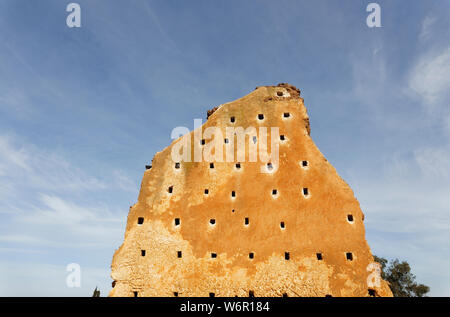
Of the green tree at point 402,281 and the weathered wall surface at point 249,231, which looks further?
the green tree at point 402,281

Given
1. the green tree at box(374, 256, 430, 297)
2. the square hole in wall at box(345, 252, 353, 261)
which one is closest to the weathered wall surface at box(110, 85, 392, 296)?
the square hole in wall at box(345, 252, 353, 261)

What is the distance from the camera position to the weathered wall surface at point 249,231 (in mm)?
15312

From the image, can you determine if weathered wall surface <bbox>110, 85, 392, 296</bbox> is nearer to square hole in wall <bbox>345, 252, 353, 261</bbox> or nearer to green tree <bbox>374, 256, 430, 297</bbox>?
square hole in wall <bbox>345, 252, 353, 261</bbox>

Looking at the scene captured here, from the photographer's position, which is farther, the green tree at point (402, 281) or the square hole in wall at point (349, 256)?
the green tree at point (402, 281)

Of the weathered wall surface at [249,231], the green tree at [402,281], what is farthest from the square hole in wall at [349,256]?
the green tree at [402,281]

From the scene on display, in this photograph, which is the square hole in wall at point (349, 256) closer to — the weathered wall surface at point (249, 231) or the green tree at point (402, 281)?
the weathered wall surface at point (249, 231)

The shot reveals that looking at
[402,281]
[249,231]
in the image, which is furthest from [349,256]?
[402,281]

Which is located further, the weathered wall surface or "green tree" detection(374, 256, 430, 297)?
"green tree" detection(374, 256, 430, 297)

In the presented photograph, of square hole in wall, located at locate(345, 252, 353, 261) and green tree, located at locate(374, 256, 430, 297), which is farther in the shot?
green tree, located at locate(374, 256, 430, 297)

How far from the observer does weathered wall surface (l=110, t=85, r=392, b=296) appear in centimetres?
1531

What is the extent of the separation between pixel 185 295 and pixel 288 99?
44.3 ft

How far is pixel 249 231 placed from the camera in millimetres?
16672

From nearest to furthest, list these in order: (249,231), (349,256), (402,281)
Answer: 1. (349,256)
2. (249,231)
3. (402,281)

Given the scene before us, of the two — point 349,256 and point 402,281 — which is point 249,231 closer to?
point 349,256
